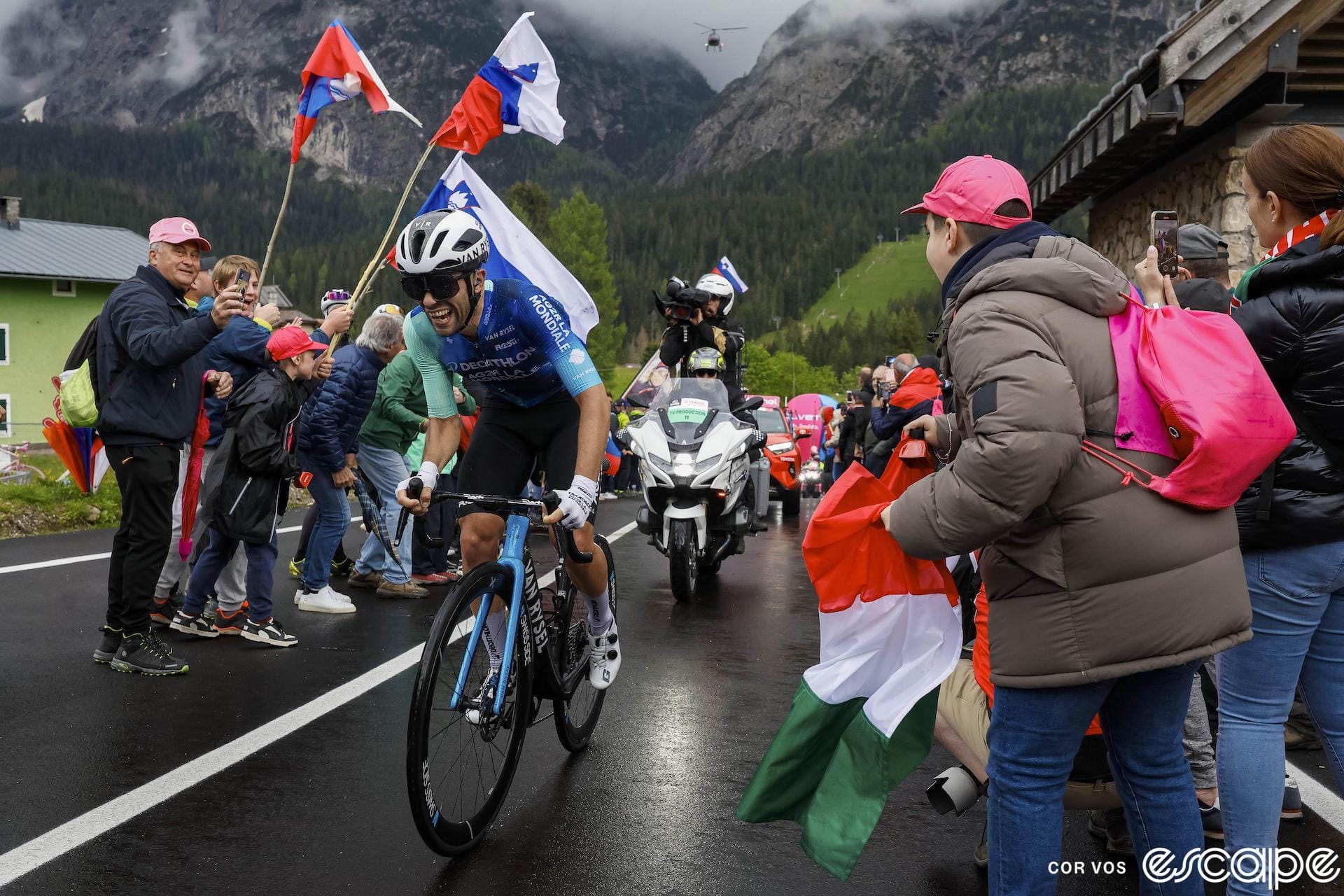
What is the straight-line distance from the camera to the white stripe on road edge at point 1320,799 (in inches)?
171

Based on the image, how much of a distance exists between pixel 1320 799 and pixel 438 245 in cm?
389

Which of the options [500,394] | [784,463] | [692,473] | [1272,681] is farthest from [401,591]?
[784,463]

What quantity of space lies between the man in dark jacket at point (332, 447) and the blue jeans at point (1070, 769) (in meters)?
6.25

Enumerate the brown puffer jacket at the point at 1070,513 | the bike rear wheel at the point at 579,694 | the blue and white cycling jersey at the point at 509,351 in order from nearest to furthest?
the brown puffer jacket at the point at 1070,513, the blue and white cycling jersey at the point at 509,351, the bike rear wheel at the point at 579,694

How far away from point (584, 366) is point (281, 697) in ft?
8.48

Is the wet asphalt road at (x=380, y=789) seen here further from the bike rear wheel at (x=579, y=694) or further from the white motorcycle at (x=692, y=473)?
the white motorcycle at (x=692, y=473)

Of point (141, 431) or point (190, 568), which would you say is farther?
point (190, 568)

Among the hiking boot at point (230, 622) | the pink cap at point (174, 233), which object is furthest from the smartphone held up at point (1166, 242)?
the hiking boot at point (230, 622)

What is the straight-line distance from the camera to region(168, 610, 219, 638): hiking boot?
7.26 m

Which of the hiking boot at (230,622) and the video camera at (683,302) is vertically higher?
the video camera at (683,302)

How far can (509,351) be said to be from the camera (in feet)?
15.1

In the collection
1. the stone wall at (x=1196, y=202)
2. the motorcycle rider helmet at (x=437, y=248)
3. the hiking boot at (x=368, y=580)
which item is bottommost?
the hiking boot at (x=368, y=580)

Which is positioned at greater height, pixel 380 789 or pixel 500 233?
pixel 500 233

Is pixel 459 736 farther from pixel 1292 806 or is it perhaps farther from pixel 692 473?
pixel 692 473
